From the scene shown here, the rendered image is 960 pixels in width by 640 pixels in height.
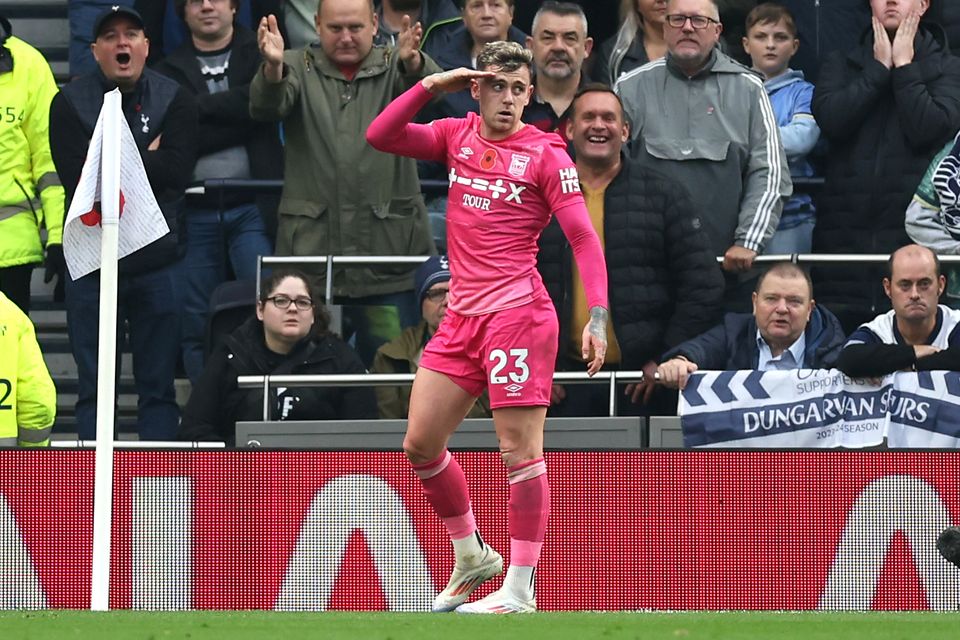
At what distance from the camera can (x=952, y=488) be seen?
28.4 ft

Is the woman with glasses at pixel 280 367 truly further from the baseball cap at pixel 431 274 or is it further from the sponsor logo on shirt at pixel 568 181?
the sponsor logo on shirt at pixel 568 181

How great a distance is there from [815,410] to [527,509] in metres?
2.17

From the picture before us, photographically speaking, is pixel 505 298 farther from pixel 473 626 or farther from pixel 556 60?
pixel 556 60

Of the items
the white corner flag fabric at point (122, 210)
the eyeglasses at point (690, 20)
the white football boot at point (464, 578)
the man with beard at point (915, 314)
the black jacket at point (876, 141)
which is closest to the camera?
the white football boot at point (464, 578)

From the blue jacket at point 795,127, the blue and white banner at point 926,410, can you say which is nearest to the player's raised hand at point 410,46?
the blue jacket at point 795,127

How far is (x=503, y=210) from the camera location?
297 inches

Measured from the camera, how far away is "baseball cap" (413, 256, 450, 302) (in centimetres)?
1020

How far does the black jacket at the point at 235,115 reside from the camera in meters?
11.3

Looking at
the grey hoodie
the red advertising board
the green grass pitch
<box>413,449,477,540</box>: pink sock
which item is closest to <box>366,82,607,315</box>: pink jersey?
<box>413,449,477,540</box>: pink sock

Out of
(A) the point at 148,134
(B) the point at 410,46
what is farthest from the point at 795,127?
(A) the point at 148,134

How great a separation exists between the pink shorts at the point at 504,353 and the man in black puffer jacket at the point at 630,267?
8.34 feet

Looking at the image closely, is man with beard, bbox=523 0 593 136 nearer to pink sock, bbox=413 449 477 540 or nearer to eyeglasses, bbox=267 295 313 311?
eyeglasses, bbox=267 295 313 311

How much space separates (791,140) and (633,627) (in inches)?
208

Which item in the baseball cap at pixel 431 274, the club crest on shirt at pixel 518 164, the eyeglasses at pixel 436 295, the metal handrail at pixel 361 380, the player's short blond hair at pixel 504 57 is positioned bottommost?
the metal handrail at pixel 361 380
